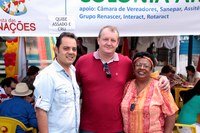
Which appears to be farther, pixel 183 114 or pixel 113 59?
pixel 183 114

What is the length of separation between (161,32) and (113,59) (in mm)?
1374

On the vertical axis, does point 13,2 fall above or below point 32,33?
above

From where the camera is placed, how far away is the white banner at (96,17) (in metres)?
3.59

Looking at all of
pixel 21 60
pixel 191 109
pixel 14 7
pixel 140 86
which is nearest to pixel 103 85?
pixel 140 86

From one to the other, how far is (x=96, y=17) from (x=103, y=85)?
4.38 feet

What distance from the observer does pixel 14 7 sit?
11.7 ft

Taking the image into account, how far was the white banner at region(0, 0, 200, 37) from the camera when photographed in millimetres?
3590

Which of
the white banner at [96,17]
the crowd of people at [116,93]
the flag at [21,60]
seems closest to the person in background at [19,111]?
the white banner at [96,17]

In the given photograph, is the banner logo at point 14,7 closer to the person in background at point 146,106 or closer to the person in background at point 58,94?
the person in background at point 58,94

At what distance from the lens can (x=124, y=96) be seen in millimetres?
2760

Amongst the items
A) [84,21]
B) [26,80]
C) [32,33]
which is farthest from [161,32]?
[26,80]

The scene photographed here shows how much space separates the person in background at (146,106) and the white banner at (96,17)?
119 centimetres

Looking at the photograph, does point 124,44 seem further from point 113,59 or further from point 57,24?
point 113,59

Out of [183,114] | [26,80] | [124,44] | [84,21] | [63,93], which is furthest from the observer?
[124,44]
